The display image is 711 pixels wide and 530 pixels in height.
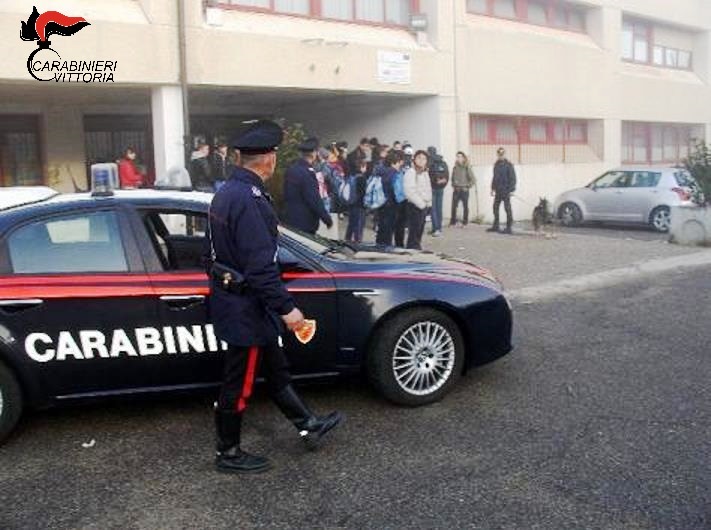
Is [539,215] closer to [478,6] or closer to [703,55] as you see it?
[478,6]

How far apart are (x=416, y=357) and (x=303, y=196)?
3534 mm

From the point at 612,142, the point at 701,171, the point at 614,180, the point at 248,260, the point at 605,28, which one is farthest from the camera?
the point at 612,142

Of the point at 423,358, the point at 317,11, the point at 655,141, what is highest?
the point at 317,11

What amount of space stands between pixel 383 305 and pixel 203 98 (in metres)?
13.2

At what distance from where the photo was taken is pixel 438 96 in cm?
1689

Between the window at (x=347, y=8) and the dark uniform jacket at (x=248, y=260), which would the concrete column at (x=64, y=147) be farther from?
the dark uniform jacket at (x=248, y=260)

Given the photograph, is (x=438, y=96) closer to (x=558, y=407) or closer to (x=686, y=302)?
(x=686, y=302)

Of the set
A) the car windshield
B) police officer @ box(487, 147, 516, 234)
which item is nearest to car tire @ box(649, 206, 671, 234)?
police officer @ box(487, 147, 516, 234)

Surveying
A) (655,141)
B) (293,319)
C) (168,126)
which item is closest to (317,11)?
(168,126)

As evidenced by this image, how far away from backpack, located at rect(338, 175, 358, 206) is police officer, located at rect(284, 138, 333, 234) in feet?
10.2

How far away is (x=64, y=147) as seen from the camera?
1655cm

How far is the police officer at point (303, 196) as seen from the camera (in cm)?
806

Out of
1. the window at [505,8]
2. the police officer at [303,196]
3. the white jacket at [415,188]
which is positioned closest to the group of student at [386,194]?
the white jacket at [415,188]

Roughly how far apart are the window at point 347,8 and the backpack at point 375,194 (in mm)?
5042
